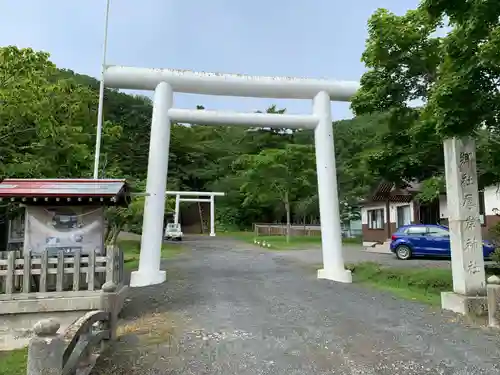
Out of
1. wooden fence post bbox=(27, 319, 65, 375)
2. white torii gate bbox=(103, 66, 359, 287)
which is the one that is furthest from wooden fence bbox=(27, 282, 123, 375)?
white torii gate bbox=(103, 66, 359, 287)

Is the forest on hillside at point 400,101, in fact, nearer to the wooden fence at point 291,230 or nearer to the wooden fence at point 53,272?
the wooden fence at point 53,272

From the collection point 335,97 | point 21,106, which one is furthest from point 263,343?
point 335,97

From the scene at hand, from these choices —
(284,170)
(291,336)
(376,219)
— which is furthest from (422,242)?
(291,336)

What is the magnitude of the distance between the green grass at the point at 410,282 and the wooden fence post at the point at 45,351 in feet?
25.4

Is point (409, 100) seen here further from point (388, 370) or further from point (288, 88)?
point (388, 370)

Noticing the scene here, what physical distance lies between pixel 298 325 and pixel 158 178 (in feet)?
21.6

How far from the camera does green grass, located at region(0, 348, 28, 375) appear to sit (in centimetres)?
679

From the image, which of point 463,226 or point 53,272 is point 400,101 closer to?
point 463,226

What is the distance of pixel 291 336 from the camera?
670 centimetres

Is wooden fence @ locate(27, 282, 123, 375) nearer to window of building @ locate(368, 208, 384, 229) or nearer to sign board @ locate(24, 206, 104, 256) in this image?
sign board @ locate(24, 206, 104, 256)

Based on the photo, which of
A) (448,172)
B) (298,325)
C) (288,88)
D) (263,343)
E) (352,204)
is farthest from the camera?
(352,204)

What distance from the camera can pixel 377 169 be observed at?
11680mm

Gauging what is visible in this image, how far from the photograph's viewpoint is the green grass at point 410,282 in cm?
1041

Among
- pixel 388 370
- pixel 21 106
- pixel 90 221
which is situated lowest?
pixel 388 370
